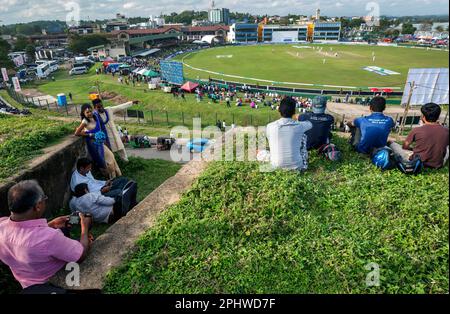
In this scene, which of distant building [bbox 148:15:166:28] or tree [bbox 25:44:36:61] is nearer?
tree [bbox 25:44:36:61]

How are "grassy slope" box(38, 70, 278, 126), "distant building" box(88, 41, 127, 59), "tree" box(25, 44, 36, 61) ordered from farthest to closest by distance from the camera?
"tree" box(25, 44, 36, 61)
"distant building" box(88, 41, 127, 59)
"grassy slope" box(38, 70, 278, 126)

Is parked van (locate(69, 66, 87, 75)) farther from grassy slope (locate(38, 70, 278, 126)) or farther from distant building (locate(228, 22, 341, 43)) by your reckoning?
distant building (locate(228, 22, 341, 43))

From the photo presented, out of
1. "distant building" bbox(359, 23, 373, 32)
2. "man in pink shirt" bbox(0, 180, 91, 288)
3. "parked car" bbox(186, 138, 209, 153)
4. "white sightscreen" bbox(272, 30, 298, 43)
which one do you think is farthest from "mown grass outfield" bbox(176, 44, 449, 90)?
"distant building" bbox(359, 23, 373, 32)

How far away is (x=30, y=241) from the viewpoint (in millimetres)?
3006

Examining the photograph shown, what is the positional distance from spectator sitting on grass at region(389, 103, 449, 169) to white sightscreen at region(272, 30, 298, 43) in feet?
361

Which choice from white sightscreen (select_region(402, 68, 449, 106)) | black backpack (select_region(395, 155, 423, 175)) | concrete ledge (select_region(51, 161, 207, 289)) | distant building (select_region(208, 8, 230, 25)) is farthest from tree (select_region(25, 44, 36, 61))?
distant building (select_region(208, 8, 230, 25))

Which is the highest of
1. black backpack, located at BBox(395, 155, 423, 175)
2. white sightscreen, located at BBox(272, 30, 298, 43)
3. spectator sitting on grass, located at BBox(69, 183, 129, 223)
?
black backpack, located at BBox(395, 155, 423, 175)

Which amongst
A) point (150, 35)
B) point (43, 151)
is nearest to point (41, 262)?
point (43, 151)

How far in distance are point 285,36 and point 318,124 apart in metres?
110

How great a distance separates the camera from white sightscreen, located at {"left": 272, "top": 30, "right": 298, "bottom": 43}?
105 meters

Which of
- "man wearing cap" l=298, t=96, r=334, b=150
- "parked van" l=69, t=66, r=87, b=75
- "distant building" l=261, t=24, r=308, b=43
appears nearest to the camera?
"man wearing cap" l=298, t=96, r=334, b=150

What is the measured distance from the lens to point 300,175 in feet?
16.8

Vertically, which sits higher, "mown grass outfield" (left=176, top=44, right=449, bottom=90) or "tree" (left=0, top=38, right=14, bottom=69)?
"tree" (left=0, top=38, right=14, bottom=69)

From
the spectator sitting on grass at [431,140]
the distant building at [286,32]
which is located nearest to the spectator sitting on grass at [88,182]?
the spectator sitting on grass at [431,140]
